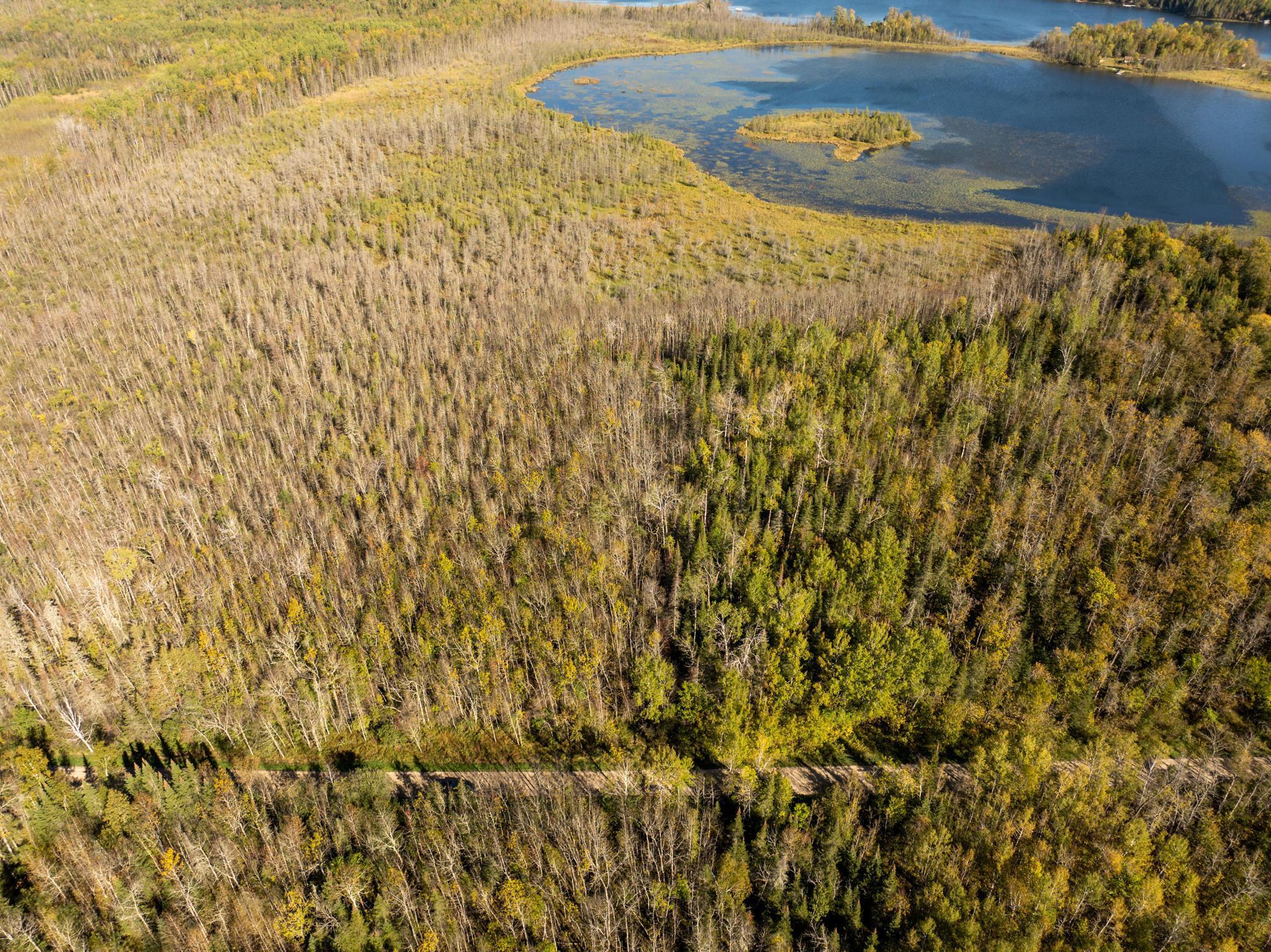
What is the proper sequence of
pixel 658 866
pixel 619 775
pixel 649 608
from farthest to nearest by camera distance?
pixel 649 608, pixel 619 775, pixel 658 866

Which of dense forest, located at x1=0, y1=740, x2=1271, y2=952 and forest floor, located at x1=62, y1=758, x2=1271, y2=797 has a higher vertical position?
dense forest, located at x1=0, y1=740, x2=1271, y2=952

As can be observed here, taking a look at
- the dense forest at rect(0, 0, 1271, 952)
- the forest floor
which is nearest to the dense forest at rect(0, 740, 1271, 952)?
the dense forest at rect(0, 0, 1271, 952)

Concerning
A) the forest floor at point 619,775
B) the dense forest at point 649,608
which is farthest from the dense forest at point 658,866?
the forest floor at point 619,775

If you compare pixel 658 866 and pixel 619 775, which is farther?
pixel 619 775

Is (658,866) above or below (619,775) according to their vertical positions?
above

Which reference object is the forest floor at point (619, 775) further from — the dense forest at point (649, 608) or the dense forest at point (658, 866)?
the dense forest at point (658, 866)

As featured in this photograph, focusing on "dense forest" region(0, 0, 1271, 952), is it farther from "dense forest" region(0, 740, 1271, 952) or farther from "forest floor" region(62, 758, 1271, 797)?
"forest floor" region(62, 758, 1271, 797)

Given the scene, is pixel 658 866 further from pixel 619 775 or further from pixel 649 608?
pixel 649 608

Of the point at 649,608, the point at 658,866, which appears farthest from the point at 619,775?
the point at 649,608

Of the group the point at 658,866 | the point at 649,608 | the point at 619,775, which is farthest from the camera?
the point at 649,608
